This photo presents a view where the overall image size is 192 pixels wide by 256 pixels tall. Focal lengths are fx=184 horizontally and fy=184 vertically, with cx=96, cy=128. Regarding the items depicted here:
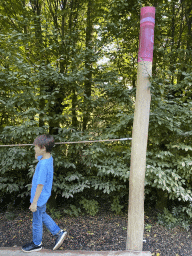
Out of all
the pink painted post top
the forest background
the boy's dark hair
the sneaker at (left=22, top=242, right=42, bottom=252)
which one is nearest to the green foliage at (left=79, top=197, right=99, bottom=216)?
the forest background

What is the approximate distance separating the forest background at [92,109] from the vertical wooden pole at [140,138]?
2.29 feet

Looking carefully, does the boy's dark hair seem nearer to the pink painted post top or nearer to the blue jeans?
the blue jeans

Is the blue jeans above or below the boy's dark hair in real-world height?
below

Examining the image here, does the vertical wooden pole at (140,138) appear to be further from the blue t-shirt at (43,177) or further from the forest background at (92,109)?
the blue t-shirt at (43,177)

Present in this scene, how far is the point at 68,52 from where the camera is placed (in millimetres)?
3711

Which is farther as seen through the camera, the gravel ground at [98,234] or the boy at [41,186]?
the gravel ground at [98,234]

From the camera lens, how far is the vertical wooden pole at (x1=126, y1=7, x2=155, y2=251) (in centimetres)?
220

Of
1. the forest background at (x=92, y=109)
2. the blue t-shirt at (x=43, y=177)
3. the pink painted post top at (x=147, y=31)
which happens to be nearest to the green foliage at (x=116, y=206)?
the forest background at (x=92, y=109)

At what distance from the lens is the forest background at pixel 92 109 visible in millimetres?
3131

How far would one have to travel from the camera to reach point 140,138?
221 centimetres

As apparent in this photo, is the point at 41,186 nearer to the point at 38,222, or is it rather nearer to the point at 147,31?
the point at 38,222

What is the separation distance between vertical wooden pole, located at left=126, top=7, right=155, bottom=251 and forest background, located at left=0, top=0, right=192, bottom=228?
0.70 meters

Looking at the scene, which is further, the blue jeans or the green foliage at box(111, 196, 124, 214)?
the green foliage at box(111, 196, 124, 214)

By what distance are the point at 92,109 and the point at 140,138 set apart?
1669 mm
